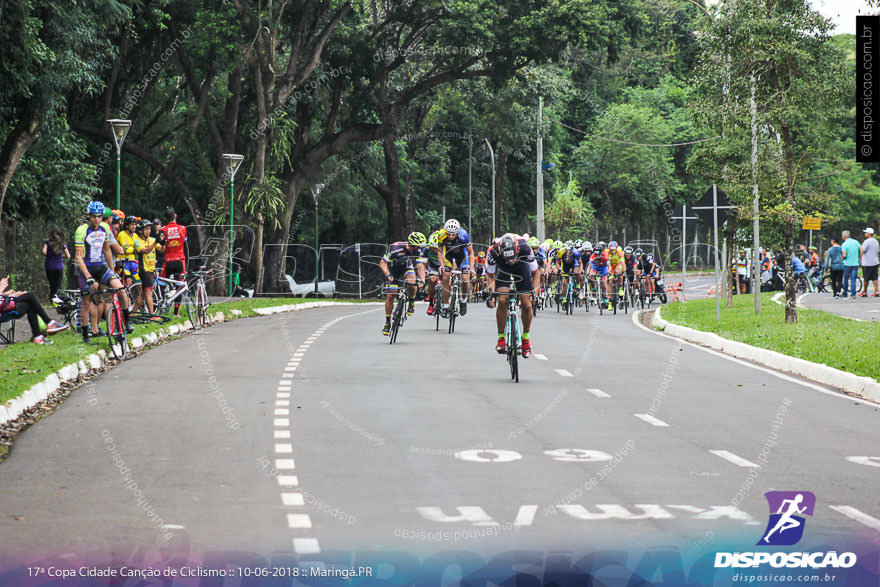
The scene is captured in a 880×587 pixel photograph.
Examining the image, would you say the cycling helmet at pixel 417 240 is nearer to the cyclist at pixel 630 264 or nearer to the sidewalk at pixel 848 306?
the sidewalk at pixel 848 306

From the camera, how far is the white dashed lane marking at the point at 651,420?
39.5 ft

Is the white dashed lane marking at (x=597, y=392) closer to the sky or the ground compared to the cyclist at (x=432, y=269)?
closer to the ground

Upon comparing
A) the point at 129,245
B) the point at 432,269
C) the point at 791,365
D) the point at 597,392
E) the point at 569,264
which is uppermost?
the point at 129,245

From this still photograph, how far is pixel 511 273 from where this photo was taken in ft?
55.0

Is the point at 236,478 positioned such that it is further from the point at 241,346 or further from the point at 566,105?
the point at 566,105

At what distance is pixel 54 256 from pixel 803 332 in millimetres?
13702

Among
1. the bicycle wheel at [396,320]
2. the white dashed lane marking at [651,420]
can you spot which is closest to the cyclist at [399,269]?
the bicycle wheel at [396,320]

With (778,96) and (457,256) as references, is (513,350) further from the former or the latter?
(778,96)

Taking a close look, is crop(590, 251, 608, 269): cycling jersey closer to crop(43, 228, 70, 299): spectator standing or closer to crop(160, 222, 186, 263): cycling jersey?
crop(160, 222, 186, 263): cycling jersey

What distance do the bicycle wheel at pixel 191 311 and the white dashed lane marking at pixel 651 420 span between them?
14461 mm

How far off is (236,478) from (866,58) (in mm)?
12874

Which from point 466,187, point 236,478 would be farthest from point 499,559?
point 466,187

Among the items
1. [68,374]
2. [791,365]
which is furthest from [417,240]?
[68,374]

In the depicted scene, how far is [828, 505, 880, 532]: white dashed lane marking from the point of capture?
7539mm
